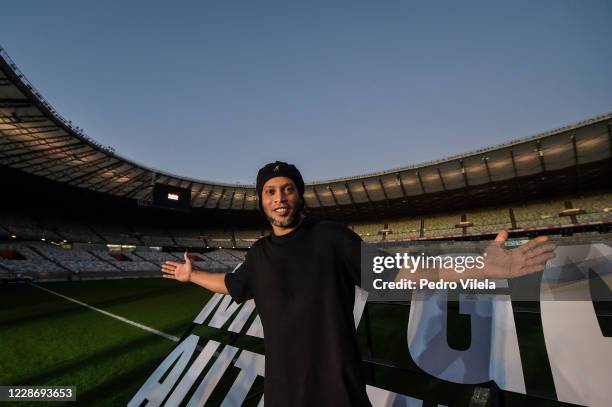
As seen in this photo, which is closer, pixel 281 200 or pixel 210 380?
pixel 281 200

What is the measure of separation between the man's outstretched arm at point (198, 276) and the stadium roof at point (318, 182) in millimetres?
19473

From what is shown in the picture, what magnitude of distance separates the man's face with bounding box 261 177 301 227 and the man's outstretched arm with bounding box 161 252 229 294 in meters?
0.88

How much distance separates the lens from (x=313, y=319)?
5.30 ft

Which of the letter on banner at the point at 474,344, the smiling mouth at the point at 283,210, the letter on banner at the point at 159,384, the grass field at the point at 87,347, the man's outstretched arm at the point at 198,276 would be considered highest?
the smiling mouth at the point at 283,210

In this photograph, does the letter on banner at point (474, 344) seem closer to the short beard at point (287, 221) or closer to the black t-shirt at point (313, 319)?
the black t-shirt at point (313, 319)

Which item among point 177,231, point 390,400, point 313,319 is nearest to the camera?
point 313,319

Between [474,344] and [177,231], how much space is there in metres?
49.9

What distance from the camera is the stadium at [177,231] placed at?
4254 mm

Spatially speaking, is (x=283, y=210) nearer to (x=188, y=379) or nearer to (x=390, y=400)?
(x=390, y=400)

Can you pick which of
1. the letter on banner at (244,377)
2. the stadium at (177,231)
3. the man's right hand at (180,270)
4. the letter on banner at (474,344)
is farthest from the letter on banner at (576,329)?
the man's right hand at (180,270)

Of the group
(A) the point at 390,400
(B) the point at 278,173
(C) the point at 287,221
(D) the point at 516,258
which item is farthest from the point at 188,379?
(D) the point at 516,258

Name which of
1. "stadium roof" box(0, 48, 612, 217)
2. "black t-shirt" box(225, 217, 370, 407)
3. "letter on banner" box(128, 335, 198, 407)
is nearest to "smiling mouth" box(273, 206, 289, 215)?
"black t-shirt" box(225, 217, 370, 407)

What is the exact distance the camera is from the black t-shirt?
1540 millimetres

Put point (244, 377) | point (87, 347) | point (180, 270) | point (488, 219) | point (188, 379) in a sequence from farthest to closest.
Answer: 1. point (488, 219)
2. point (87, 347)
3. point (188, 379)
4. point (244, 377)
5. point (180, 270)
